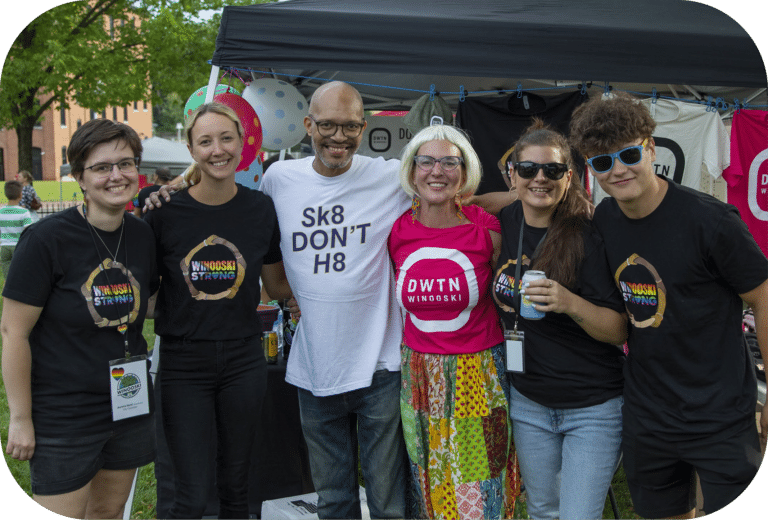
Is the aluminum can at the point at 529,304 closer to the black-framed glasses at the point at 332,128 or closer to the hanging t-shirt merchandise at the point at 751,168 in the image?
the black-framed glasses at the point at 332,128

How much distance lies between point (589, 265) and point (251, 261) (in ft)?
4.33

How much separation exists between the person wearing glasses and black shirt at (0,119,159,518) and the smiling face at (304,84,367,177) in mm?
739

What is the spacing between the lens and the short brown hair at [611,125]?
1.96 metres

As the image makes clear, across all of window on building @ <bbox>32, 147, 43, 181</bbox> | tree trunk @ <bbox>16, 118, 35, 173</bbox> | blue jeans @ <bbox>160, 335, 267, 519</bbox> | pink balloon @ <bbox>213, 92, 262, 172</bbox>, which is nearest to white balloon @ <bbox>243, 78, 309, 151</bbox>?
pink balloon @ <bbox>213, 92, 262, 172</bbox>

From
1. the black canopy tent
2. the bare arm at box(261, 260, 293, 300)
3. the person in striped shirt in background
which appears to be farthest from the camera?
the person in striped shirt in background

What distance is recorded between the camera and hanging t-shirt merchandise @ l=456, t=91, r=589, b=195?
17.3 feet

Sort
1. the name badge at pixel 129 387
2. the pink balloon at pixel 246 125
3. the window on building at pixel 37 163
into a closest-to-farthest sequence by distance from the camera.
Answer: the name badge at pixel 129 387
the pink balloon at pixel 246 125
the window on building at pixel 37 163

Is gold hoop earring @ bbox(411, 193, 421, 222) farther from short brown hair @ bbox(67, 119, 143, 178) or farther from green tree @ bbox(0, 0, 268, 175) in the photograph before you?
green tree @ bbox(0, 0, 268, 175)

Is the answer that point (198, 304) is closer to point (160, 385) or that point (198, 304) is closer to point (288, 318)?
point (160, 385)

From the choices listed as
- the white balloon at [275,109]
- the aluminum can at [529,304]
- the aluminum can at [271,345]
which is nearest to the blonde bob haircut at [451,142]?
the aluminum can at [529,304]

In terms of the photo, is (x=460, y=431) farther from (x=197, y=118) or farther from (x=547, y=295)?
(x=197, y=118)

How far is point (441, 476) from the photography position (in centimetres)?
231

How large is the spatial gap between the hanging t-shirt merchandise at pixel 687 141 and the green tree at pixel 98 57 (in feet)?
29.6

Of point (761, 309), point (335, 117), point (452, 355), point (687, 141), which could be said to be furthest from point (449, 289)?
point (687, 141)
